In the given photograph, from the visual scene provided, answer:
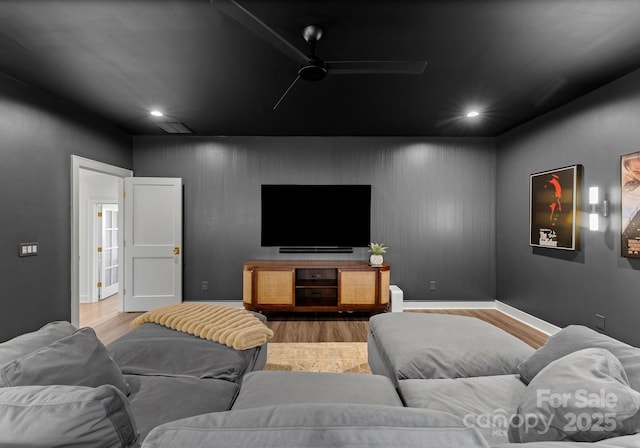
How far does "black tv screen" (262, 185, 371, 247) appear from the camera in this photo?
4.73 metres

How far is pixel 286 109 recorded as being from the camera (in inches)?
143

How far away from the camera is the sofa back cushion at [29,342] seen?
4.14 ft

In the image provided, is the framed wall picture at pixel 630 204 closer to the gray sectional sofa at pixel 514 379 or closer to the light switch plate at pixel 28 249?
the gray sectional sofa at pixel 514 379

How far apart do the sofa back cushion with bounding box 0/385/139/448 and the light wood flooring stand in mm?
2800

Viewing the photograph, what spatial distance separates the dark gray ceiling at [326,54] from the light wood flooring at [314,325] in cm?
269

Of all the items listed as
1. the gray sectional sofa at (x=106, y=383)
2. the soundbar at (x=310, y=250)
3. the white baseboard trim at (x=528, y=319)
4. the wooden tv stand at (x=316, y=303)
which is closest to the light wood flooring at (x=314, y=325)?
the white baseboard trim at (x=528, y=319)

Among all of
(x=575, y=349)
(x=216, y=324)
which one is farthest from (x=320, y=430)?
(x=216, y=324)

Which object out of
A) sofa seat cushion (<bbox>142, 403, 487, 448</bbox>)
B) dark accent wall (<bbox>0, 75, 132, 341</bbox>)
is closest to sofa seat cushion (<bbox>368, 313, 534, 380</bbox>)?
sofa seat cushion (<bbox>142, 403, 487, 448</bbox>)

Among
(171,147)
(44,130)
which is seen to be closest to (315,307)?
(171,147)

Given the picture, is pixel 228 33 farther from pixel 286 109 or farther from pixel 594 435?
pixel 594 435

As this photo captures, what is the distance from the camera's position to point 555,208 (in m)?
3.59

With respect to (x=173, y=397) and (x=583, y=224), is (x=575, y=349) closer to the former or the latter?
(x=173, y=397)

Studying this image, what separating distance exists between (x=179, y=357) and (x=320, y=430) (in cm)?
150

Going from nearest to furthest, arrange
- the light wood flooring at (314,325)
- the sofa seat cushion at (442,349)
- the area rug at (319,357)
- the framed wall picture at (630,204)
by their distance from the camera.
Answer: the sofa seat cushion at (442,349) → the framed wall picture at (630,204) → the area rug at (319,357) → the light wood flooring at (314,325)
